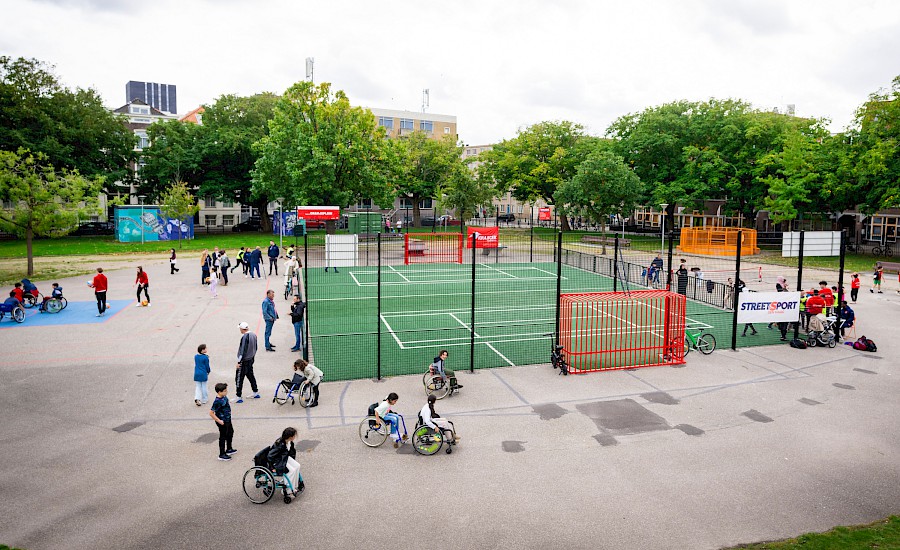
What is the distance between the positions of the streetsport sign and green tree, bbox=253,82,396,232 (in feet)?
114

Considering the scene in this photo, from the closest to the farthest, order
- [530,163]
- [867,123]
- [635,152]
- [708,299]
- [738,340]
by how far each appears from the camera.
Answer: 1. [738,340]
2. [708,299]
3. [867,123]
4. [635,152]
5. [530,163]

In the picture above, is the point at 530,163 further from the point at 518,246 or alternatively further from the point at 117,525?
the point at 117,525

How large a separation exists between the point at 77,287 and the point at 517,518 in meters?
28.2

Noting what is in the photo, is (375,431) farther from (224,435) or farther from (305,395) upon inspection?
(224,435)

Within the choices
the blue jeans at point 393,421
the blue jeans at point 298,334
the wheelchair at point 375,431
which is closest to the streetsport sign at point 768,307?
the blue jeans at point 393,421

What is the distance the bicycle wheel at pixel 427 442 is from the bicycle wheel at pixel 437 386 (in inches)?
107

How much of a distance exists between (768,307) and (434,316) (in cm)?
1190

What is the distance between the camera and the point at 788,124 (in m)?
52.8

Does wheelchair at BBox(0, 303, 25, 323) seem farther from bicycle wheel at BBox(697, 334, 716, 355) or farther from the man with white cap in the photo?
bicycle wheel at BBox(697, 334, 716, 355)

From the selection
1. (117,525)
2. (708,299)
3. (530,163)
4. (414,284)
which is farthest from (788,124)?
(117,525)

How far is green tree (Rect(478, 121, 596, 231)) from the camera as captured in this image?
67312mm

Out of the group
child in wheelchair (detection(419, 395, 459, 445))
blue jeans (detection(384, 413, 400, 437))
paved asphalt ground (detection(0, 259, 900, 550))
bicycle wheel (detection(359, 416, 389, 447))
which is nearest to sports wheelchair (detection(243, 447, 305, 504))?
paved asphalt ground (detection(0, 259, 900, 550))

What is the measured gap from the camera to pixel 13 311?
2119cm

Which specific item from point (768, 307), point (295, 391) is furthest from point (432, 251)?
point (295, 391)
